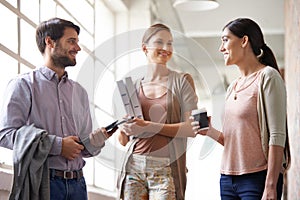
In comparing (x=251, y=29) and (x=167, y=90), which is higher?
(x=251, y=29)

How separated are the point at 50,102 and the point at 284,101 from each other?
0.91 metres

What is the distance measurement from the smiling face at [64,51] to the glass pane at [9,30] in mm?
485

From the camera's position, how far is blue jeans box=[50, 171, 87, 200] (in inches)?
97.0

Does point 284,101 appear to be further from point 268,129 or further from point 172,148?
point 172,148

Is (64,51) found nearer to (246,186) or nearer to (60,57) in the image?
(60,57)

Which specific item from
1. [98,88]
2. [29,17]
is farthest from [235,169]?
[29,17]

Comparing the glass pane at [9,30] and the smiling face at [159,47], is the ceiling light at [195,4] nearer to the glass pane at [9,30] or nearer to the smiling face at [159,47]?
the glass pane at [9,30]

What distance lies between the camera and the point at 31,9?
11.2 ft

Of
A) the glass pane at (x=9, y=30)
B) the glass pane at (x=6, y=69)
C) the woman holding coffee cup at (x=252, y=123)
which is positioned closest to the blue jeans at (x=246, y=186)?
the woman holding coffee cup at (x=252, y=123)

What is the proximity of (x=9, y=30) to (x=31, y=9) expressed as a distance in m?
0.34

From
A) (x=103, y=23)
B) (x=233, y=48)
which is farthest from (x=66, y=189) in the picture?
(x=103, y=23)

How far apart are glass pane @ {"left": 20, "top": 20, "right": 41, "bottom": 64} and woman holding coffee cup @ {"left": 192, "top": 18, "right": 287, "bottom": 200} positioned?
1.16m

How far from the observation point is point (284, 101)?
2.43m

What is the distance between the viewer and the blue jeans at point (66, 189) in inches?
97.0
